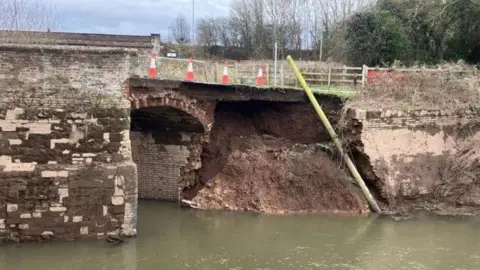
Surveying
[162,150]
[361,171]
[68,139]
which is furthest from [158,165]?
[361,171]

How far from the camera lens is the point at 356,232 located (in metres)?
13.4

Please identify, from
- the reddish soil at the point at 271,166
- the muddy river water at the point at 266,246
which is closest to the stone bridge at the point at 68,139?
the muddy river water at the point at 266,246

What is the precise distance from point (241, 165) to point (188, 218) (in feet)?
7.70

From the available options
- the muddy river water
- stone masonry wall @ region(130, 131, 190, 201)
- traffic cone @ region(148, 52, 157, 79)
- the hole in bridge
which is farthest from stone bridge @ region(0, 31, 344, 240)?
stone masonry wall @ region(130, 131, 190, 201)

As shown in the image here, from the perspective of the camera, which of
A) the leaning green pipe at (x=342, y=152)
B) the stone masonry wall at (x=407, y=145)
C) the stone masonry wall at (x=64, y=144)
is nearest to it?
the stone masonry wall at (x=64, y=144)

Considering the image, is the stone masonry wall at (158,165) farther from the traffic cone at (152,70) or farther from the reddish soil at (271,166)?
the traffic cone at (152,70)

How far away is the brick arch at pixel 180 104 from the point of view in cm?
1413

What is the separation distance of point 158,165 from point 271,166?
11.3 feet

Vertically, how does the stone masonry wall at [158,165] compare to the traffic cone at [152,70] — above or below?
below

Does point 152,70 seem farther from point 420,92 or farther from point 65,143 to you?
point 420,92

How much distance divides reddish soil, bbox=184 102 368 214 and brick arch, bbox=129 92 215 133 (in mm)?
1184

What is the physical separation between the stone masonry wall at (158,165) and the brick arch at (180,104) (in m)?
1.06

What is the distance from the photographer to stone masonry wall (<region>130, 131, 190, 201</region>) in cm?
1609

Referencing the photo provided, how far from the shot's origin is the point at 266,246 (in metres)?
12.2
